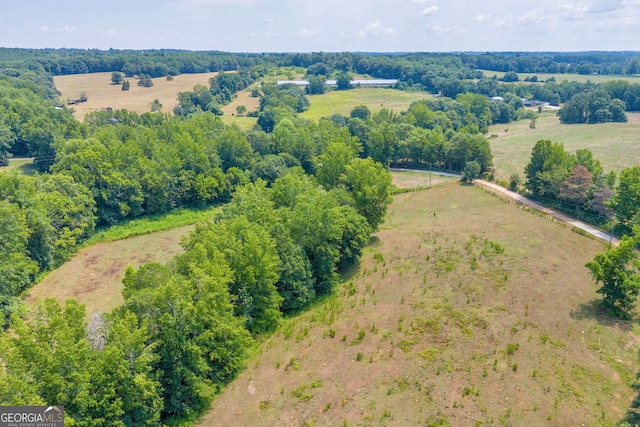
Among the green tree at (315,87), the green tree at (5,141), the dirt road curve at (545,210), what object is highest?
the green tree at (315,87)

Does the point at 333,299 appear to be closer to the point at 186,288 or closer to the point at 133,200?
the point at 186,288

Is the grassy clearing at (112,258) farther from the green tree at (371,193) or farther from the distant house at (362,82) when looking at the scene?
the distant house at (362,82)

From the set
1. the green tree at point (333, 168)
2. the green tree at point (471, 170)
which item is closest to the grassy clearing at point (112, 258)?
the green tree at point (333, 168)

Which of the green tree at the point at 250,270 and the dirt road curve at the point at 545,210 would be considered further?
the dirt road curve at the point at 545,210

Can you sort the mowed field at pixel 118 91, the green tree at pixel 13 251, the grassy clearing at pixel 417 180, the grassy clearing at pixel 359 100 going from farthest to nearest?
the grassy clearing at pixel 359 100 < the mowed field at pixel 118 91 < the grassy clearing at pixel 417 180 < the green tree at pixel 13 251

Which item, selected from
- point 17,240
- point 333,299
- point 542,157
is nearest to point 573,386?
point 333,299

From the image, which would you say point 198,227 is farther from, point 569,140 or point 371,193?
point 569,140
